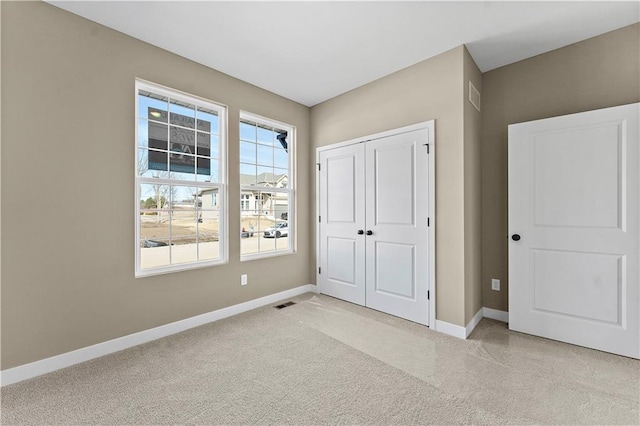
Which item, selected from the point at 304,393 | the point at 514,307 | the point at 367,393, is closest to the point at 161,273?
the point at 304,393

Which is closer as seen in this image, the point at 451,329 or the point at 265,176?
the point at 451,329

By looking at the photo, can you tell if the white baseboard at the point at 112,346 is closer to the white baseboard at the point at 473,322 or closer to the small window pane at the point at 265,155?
the small window pane at the point at 265,155

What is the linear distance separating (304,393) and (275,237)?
226 centimetres

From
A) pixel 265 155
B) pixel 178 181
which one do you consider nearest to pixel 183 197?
pixel 178 181

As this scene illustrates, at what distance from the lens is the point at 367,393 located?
6.15 ft

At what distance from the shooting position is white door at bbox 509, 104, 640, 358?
2.32 meters

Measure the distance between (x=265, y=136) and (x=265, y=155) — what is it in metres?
0.26

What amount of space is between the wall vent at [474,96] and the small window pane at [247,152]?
100 inches

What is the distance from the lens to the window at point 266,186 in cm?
355

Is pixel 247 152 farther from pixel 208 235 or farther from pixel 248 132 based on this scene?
pixel 208 235

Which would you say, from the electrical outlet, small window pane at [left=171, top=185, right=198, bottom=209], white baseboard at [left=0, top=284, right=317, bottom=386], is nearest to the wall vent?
the electrical outlet

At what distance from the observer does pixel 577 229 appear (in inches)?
99.3

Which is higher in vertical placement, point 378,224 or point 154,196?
point 154,196

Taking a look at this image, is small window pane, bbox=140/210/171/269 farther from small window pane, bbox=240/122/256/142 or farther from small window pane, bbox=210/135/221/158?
small window pane, bbox=240/122/256/142
